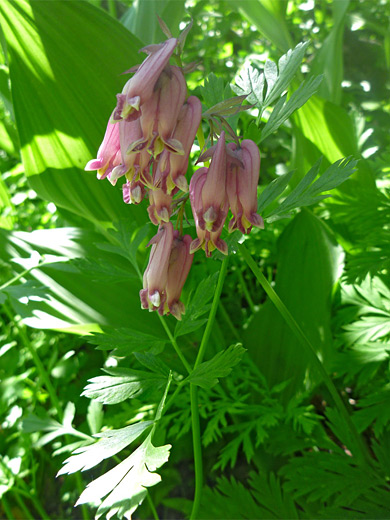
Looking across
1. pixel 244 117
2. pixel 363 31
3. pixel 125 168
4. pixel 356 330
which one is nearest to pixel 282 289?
pixel 356 330

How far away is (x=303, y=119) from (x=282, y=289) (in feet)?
1.43

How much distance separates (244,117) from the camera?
1.45 metres

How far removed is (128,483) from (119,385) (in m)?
0.12

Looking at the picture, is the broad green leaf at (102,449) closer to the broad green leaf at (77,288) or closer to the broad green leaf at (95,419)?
the broad green leaf at (95,419)

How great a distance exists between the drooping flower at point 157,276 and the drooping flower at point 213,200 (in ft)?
0.29

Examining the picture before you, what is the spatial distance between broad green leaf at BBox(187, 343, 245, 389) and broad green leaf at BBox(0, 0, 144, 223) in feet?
2.03

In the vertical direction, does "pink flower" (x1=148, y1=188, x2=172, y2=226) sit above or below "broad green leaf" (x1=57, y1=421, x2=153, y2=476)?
above

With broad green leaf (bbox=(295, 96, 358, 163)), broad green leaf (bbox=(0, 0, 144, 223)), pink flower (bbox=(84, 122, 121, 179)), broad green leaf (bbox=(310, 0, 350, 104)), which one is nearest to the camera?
pink flower (bbox=(84, 122, 121, 179))

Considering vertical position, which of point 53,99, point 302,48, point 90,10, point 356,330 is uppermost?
point 90,10

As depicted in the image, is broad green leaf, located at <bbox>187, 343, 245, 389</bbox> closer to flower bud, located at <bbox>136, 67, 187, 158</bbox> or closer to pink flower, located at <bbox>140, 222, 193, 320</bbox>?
pink flower, located at <bbox>140, 222, 193, 320</bbox>

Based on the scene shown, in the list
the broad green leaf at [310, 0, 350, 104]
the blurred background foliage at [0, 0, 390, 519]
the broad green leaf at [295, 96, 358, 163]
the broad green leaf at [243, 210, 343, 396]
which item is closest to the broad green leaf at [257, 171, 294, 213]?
the blurred background foliage at [0, 0, 390, 519]

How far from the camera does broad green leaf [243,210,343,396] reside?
3.55 ft

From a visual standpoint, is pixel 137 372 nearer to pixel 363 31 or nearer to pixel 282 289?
pixel 282 289

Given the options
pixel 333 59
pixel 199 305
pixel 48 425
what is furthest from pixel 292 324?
pixel 333 59
